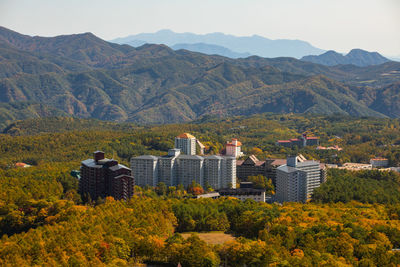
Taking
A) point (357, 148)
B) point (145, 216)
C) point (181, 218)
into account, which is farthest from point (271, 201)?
point (357, 148)

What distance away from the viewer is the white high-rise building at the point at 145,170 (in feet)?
321

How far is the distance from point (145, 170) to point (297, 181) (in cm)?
2637

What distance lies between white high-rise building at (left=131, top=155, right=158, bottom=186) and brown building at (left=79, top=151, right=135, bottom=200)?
10324 millimetres

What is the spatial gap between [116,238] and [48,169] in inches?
1682

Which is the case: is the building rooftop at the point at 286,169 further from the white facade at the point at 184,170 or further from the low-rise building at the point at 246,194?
the white facade at the point at 184,170

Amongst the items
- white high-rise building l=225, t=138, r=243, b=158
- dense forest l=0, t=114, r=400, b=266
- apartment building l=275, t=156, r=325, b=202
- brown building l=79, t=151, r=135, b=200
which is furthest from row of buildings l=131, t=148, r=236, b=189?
white high-rise building l=225, t=138, r=243, b=158

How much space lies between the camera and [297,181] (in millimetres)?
92875

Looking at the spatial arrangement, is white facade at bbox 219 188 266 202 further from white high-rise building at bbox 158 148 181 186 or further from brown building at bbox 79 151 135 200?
brown building at bbox 79 151 135 200

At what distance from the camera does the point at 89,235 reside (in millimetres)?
59438

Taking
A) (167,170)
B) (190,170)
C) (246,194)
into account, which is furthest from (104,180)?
(246,194)

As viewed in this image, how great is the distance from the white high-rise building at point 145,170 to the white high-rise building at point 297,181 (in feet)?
70.7

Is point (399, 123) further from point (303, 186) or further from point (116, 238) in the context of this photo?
point (116, 238)

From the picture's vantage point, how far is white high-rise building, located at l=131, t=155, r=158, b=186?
3851 inches

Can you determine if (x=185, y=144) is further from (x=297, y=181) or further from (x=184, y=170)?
(x=297, y=181)
